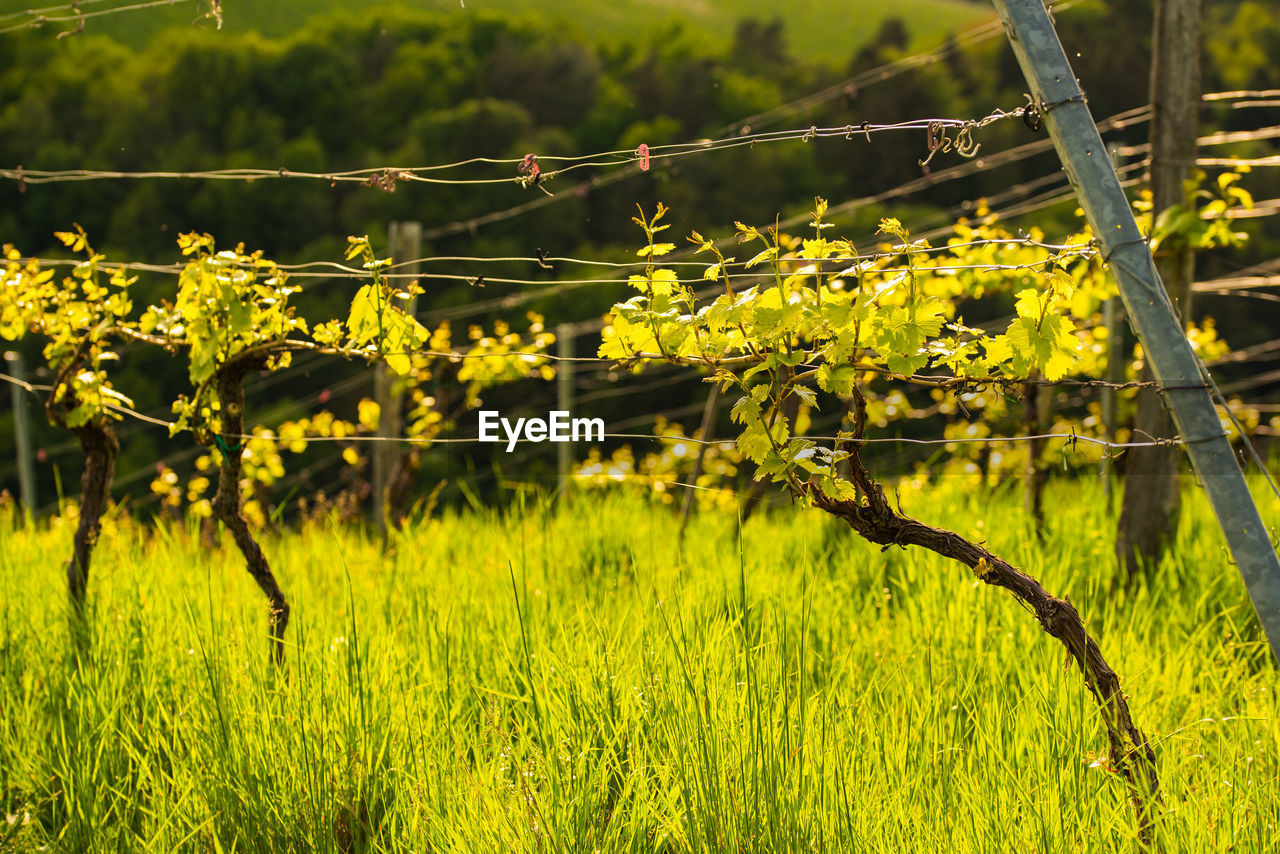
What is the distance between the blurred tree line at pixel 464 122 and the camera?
19.4 m

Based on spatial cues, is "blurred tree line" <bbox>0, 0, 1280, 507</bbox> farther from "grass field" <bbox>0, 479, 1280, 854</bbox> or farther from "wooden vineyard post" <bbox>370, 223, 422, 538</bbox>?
"grass field" <bbox>0, 479, 1280, 854</bbox>

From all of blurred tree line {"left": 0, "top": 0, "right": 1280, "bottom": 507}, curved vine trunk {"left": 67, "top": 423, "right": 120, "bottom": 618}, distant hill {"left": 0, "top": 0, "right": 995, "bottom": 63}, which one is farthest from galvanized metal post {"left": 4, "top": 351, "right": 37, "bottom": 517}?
distant hill {"left": 0, "top": 0, "right": 995, "bottom": 63}

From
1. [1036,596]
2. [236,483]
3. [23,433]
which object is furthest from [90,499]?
[23,433]

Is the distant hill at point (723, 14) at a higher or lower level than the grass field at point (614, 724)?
higher

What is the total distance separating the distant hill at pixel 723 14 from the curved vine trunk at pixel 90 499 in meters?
38.2

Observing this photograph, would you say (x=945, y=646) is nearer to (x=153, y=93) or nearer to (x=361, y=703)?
(x=361, y=703)

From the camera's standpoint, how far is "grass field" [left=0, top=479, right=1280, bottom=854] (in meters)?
1.87

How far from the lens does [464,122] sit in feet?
79.1

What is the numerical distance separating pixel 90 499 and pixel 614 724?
2.01 m

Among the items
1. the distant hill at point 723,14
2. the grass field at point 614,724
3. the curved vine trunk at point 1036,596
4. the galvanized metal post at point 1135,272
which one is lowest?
the grass field at point 614,724

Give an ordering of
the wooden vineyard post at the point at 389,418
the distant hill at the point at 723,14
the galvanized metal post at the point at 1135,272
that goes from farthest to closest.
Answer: the distant hill at the point at 723,14
the wooden vineyard post at the point at 389,418
the galvanized metal post at the point at 1135,272

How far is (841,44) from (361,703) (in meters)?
47.6

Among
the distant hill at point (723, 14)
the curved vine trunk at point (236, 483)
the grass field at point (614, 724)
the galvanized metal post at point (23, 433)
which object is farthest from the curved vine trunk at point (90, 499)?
the distant hill at point (723, 14)

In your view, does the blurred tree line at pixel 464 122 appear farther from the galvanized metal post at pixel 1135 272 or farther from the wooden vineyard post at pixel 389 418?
the galvanized metal post at pixel 1135 272
